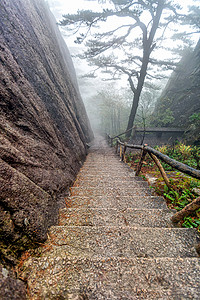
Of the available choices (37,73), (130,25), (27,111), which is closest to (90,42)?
(130,25)

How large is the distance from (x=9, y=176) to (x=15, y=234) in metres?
0.56

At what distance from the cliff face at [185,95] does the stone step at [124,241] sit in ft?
32.7

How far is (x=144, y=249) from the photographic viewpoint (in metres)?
1.27

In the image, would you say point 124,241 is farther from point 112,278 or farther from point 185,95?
point 185,95

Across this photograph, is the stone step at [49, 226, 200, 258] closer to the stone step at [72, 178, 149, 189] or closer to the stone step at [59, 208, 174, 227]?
the stone step at [59, 208, 174, 227]

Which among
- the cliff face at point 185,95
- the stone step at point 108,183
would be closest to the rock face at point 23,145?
the stone step at point 108,183

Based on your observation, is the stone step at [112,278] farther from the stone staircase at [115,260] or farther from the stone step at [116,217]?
the stone step at [116,217]

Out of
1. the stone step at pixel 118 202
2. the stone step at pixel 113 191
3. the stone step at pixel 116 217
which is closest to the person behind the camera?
the stone step at pixel 116 217

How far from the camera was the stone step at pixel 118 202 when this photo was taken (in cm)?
207

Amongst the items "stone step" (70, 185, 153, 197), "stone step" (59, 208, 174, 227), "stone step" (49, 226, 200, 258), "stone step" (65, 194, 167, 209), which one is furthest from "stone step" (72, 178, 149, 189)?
"stone step" (49, 226, 200, 258)

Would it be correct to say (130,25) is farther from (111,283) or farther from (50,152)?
(111,283)

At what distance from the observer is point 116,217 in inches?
68.3

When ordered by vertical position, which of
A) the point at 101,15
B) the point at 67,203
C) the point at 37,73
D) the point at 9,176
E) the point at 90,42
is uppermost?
the point at 101,15

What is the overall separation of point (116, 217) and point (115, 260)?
→ 65cm
